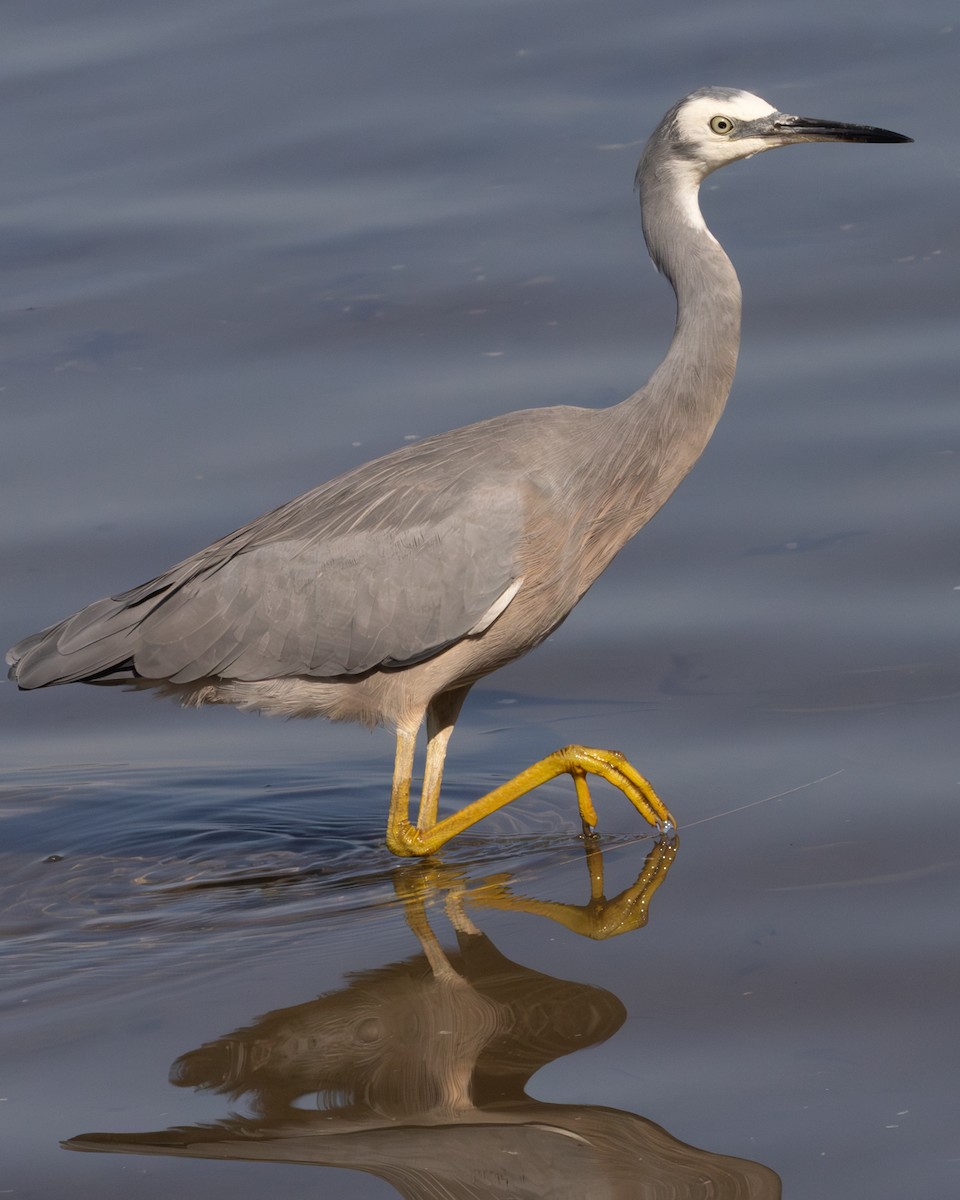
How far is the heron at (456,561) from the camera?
698 cm

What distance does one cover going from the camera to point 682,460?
7.17m

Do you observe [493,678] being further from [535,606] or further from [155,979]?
[155,979]

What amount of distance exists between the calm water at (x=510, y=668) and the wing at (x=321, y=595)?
645mm

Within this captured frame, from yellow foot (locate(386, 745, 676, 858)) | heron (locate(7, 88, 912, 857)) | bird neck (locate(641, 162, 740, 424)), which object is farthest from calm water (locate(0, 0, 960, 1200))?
bird neck (locate(641, 162, 740, 424))

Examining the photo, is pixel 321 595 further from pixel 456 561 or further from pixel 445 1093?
pixel 445 1093

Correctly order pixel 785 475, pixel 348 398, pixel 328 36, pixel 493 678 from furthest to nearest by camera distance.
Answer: pixel 328 36 → pixel 348 398 → pixel 785 475 → pixel 493 678

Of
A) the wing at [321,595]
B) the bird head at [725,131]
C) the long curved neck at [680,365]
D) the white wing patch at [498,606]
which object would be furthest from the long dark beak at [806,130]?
the white wing patch at [498,606]

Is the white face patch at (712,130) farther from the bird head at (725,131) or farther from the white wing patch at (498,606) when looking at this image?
the white wing patch at (498,606)

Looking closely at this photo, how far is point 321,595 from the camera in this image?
727 cm

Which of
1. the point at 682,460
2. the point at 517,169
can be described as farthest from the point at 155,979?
the point at 517,169

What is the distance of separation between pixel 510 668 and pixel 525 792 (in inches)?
64.9

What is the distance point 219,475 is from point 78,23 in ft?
22.5

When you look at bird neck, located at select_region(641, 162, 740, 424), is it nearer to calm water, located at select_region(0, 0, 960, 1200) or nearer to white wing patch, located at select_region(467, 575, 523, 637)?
white wing patch, located at select_region(467, 575, 523, 637)

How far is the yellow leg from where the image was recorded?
6.87 metres
